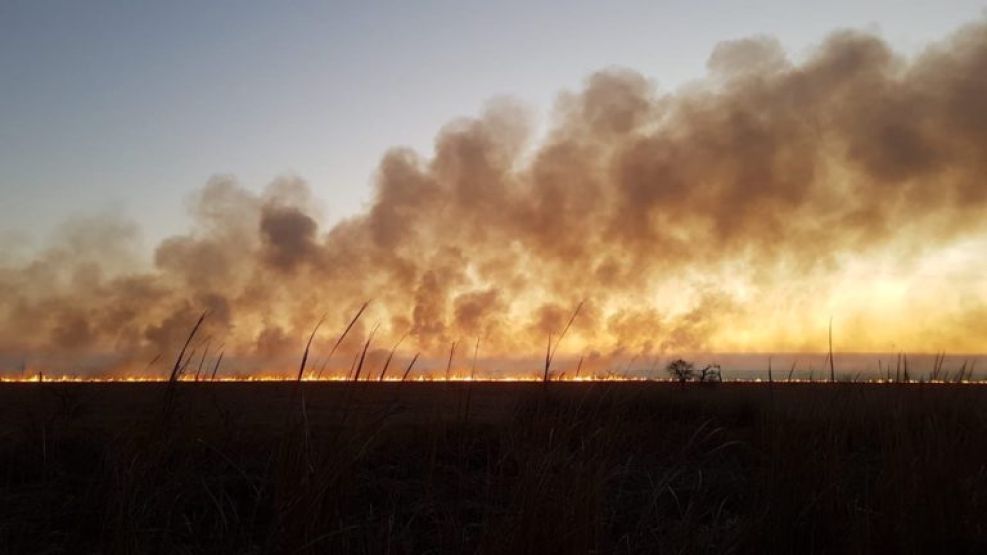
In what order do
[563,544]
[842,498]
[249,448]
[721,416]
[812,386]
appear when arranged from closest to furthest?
[563,544] → [842,498] → [812,386] → [249,448] → [721,416]

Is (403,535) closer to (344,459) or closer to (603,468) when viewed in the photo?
(344,459)

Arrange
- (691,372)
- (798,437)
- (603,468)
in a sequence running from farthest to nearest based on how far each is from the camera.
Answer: (691,372) < (798,437) < (603,468)

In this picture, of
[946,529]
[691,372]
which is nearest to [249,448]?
[946,529]

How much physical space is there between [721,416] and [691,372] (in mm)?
18649

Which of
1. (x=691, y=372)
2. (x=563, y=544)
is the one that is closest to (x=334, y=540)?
(x=563, y=544)

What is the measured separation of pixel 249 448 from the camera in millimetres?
6598

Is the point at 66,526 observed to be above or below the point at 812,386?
below

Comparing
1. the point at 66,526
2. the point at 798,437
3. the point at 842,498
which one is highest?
the point at 798,437

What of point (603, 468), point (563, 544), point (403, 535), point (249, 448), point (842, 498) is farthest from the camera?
point (249, 448)

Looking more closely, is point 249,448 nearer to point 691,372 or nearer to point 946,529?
point 946,529

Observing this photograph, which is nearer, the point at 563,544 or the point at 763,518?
the point at 563,544

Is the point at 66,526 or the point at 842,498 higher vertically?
the point at 842,498

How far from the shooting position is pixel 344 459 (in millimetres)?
3289

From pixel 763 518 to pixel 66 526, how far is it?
3624 mm
